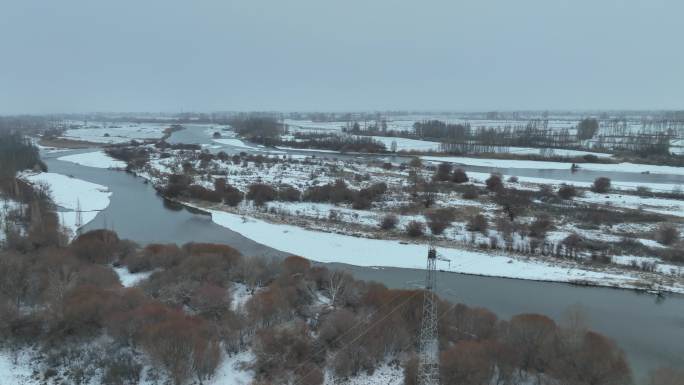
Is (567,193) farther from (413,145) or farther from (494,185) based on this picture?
(413,145)

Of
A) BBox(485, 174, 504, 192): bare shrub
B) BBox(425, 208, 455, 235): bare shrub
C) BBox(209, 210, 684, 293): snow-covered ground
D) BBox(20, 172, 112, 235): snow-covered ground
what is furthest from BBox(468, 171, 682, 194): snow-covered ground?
BBox(20, 172, 112, 235): snow-covered ground

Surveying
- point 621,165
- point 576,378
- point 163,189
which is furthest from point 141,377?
point 621,165

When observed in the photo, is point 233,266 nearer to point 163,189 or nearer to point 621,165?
point 163,189

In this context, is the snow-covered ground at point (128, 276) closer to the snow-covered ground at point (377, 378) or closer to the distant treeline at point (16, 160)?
the snow-covered ground at point (377, 378)

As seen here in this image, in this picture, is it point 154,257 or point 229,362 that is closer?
point 229,362

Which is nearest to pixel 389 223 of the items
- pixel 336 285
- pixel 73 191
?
pixel 336 285

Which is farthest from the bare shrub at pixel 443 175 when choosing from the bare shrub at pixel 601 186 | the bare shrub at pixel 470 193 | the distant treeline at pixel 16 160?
the distant treeline at pixel 16 160
